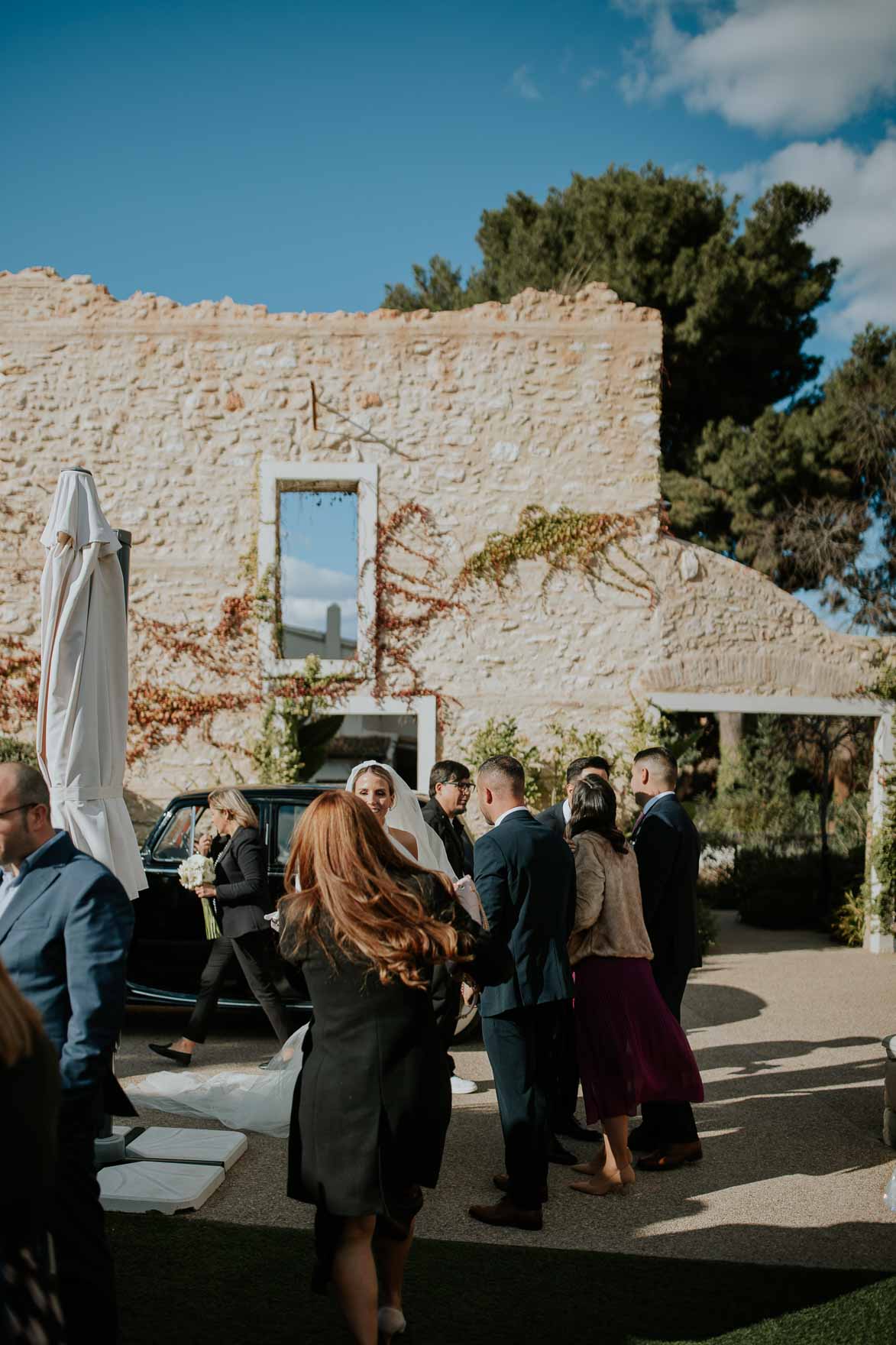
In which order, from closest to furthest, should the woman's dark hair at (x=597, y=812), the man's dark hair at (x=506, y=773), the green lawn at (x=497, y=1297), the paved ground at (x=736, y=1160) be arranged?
the green lawn at (x=497, y=1297) → the paved ground at (x=736, y=1160) → the man's dark hair at (x=506, y=773) → the woman's dark hair at (x=597, y=812)

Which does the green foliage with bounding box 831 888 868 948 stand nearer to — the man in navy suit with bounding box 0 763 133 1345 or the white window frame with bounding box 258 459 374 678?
the white window frame with bounding box 258 459 374 678

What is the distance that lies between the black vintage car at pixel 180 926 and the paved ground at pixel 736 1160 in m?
0.31

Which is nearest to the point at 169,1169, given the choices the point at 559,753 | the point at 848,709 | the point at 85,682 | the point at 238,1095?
the point at 238,1095

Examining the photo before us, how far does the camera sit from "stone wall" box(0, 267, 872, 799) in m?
10.6

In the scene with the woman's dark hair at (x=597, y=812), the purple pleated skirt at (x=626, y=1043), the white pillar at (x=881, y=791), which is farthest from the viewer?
the white pillar at (x=881, y=791)

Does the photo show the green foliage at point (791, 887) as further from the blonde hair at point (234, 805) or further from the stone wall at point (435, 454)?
the blonde hair at point (234, 805)

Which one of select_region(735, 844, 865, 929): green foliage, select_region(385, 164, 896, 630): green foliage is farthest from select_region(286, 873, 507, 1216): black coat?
select_region(385, 164, 896, 630): green foliage

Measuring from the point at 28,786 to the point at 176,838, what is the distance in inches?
182

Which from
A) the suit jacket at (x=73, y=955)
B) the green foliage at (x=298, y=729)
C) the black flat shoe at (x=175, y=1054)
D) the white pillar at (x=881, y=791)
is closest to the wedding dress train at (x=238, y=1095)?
the black flat shoe at (x=175, y=1054)

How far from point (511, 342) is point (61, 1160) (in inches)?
378

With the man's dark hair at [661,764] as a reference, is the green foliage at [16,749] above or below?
below

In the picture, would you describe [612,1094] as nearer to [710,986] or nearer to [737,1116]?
[737,1116]

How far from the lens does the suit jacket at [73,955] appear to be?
256cm

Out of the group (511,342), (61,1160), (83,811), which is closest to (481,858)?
(83,811)
